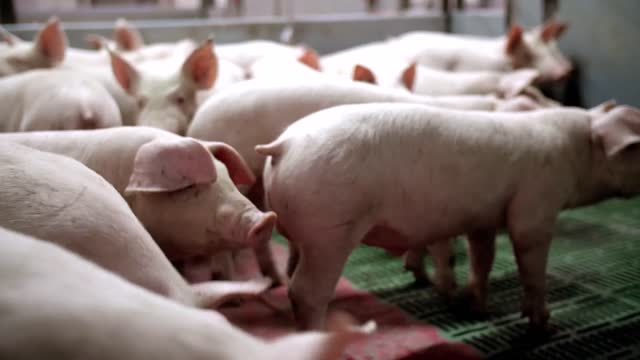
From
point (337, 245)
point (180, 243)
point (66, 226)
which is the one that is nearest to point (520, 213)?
point (337, 245)

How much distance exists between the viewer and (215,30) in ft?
16.2

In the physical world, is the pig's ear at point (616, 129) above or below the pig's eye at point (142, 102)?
below

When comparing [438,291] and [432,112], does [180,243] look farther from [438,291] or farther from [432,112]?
[438,291]

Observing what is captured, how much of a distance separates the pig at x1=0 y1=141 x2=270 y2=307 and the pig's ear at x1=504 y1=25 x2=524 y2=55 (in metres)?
3.44

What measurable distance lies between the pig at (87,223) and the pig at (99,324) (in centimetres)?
→ 39

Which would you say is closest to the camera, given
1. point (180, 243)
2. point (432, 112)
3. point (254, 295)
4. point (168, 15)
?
point (254, 295)

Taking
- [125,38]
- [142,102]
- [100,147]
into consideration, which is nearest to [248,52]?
[125,38]

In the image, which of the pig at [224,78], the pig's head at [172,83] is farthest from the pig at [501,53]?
the pig's head at [172,83]

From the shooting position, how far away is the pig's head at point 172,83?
106 inches

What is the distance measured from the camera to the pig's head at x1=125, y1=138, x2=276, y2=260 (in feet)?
5.57

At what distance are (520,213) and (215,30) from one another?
3416 mm

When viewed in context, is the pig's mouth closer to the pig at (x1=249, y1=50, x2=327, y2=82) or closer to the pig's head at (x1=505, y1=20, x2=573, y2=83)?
the pig at (x1=249, y1=50, x2=327, y2=82)

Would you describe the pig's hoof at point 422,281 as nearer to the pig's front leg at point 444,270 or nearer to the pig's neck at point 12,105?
the pig's front leg at point 444,270

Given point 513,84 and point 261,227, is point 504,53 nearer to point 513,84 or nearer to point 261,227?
point 513,84
